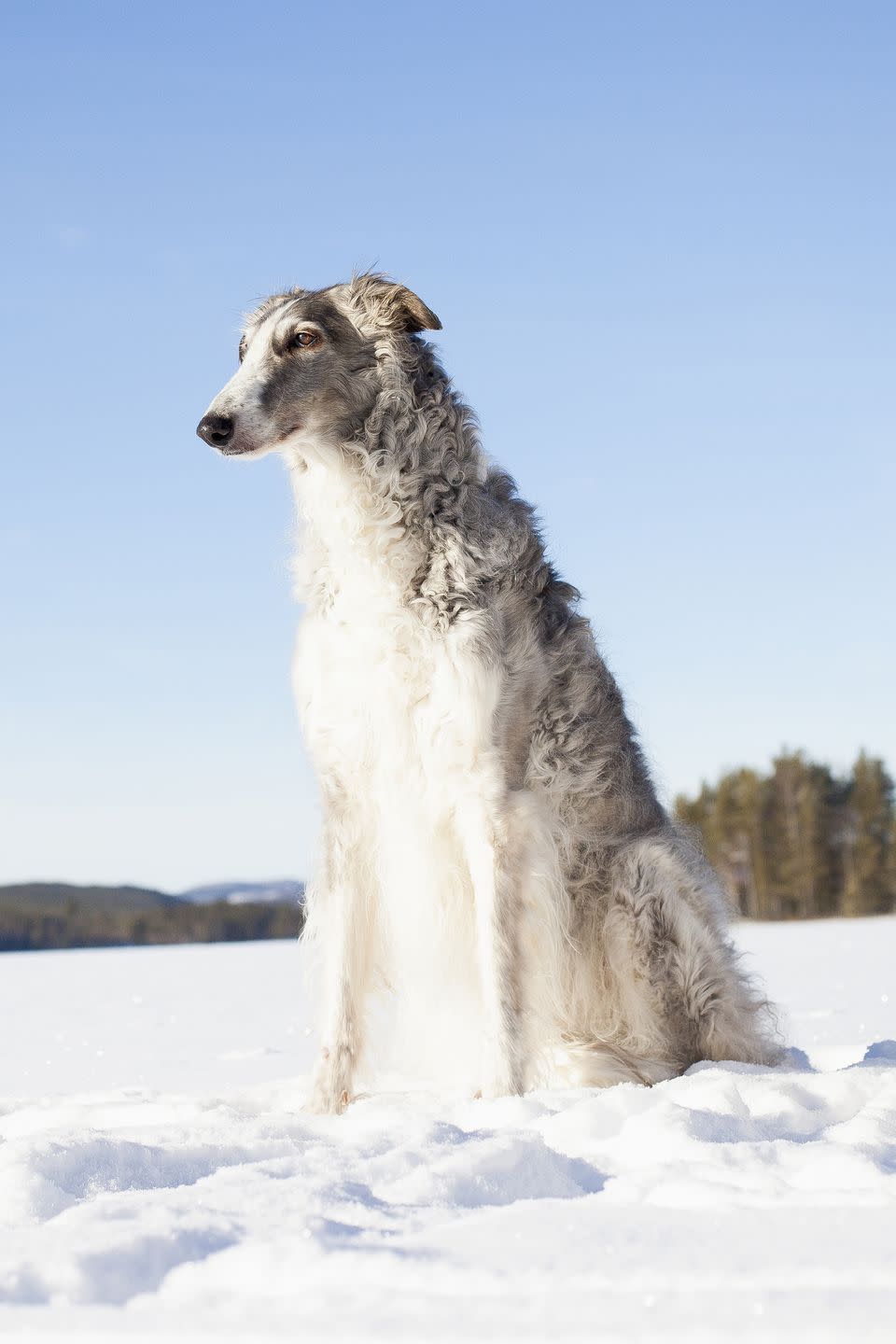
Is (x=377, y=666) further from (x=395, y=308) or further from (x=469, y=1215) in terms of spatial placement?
(x=469, y=1215)

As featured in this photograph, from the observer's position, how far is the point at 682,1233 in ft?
7.50

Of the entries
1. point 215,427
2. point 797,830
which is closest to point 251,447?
point 215,427

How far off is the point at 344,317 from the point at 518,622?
1445 mm

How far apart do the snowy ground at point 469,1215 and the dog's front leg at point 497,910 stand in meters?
0.33

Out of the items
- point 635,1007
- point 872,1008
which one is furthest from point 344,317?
point 872,1008

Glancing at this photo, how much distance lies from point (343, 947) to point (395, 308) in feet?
8.41

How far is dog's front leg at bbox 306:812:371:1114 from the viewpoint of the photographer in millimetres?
4668

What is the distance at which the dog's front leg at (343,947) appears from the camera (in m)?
4.67

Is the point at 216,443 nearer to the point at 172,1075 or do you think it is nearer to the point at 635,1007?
the point at 635,1007

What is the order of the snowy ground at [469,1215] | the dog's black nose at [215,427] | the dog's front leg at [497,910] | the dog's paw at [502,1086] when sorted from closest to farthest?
the snowy ground at [469,1215] → the dog's paw at [502,1086] → the dog's front leg at [497,910] → the dog's black nose at [215,427]

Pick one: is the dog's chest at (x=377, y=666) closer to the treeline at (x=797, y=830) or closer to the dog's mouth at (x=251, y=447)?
the dog's mouth at (x=251, y=447)

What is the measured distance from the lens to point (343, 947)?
15.6 feet

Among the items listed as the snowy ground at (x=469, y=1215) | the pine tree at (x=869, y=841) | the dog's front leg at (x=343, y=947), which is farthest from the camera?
the pine tree at (x=869, y=841)

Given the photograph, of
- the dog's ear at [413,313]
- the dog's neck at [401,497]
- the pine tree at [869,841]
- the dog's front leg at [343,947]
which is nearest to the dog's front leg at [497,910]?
the dog's front leg at [343,947]
